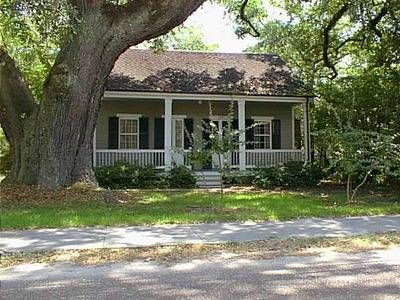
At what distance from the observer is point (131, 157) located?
75.2 feet

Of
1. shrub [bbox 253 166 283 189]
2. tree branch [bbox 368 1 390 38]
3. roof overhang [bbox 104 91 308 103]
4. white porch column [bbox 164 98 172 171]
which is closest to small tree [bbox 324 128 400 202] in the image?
shrub [bbox 253 166 283 189]

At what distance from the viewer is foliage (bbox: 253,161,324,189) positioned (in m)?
21.5

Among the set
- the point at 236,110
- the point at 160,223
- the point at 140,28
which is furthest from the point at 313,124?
the point at 160,223

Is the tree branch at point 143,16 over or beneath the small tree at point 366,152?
over

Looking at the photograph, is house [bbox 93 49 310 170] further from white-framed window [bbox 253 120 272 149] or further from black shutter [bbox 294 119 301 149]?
black shutter [bbox 294 119 301 149]

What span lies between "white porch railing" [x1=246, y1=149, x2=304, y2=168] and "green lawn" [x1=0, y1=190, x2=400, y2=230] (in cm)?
771

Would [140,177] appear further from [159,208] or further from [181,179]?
[159,208]

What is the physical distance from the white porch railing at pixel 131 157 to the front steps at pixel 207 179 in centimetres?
185

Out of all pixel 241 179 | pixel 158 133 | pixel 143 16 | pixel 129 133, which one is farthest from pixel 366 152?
pixel 129 133

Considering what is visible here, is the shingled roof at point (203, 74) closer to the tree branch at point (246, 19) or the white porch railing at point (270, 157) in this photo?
the tree branch at point (246, 19)

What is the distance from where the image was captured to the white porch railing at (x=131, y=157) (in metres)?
22.6

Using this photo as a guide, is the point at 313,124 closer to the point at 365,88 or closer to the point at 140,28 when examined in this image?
the point at 365,88

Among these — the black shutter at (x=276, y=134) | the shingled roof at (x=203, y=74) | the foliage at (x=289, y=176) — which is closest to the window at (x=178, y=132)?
the shingled roof at (x=203, y=74)

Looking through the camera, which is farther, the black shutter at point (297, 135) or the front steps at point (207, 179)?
the black shutter at point (297, 135)
